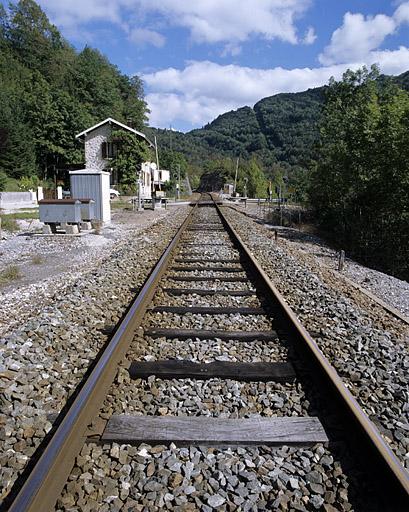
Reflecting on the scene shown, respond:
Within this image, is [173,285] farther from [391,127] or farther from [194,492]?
[391,127]

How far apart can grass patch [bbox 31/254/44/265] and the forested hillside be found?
23.7 metres

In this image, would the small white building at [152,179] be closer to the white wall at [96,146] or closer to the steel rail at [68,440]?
the white wall at [96,146]

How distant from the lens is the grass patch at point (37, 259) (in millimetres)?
9164

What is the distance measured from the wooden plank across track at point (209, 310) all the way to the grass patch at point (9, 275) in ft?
12.4

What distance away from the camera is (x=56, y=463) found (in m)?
2.25

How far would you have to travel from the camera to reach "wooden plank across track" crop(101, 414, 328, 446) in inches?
102

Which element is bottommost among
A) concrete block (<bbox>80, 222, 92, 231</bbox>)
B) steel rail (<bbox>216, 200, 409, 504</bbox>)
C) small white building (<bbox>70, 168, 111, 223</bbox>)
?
concrete block (<bbox>80, 222, 92, 231</bbox>)

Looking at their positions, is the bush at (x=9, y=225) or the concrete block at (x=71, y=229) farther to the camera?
the bush at (x=9, y=225)

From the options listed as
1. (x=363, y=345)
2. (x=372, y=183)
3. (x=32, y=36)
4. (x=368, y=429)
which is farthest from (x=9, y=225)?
(x=32, y=36)

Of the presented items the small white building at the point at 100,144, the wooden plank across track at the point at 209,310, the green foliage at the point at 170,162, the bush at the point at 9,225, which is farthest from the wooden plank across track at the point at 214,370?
the green foliage at the point at 170,162

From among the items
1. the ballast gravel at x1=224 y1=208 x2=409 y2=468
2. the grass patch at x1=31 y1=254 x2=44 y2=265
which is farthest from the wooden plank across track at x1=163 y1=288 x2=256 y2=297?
the grass patch at x1=31 y1=254 x2=44 y2=265

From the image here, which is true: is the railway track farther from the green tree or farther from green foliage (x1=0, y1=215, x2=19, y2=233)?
the green tree

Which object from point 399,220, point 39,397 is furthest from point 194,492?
point 399,220

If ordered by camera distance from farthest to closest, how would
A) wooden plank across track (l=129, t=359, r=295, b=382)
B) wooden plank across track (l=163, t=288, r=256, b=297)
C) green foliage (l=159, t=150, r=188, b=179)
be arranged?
green foliage (l=159, t=150, r=188, b=179)
wooden plank across track (l=163, t=288, r=256, b=297)
wooden plank across track (l=129, t=359, r=295, b=382)
